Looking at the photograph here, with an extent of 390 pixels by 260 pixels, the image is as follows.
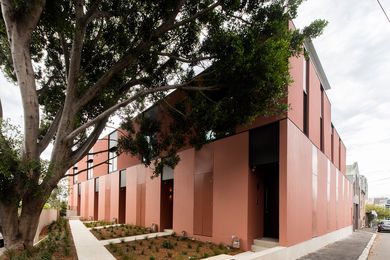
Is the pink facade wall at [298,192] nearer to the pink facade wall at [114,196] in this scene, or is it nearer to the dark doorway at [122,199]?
the dark doorway at [122,199]

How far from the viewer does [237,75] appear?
9375 millimetres

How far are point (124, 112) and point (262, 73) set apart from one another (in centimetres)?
840

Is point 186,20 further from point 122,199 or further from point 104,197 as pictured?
point 104,197

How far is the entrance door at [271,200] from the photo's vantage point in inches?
487

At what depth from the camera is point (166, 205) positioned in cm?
1817

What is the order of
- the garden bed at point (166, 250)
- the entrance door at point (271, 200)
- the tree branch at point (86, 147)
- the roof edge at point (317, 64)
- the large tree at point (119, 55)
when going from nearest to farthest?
the large tree at point (119, 55) < the garden bed at point (166, 250) < the tree branch at point (86, 147) < the entrance door at point (271, 200) < the roof edge at point (317, 64)

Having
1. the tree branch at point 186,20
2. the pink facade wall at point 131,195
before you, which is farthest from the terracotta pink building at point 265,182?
the tree branch at point 186,20

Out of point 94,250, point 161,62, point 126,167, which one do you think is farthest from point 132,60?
point 126,167

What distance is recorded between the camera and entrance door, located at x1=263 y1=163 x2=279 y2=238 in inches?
487

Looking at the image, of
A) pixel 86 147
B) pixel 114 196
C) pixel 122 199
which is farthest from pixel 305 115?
pixel 114 196

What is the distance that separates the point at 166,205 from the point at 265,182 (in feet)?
23.0

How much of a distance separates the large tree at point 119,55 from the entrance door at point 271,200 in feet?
10.6

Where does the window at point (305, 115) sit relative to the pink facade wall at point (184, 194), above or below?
above

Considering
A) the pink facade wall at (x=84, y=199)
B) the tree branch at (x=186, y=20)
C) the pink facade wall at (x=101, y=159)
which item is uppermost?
the tree branch at (x=186, y=20)
